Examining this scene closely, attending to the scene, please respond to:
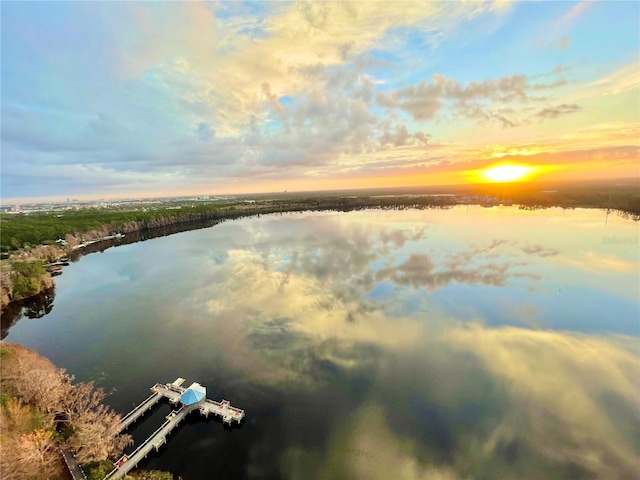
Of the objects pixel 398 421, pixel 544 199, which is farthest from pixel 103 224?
pixel 544 199

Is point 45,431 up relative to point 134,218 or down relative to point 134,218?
down

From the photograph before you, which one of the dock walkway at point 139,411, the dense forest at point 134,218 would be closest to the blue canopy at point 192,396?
the dock walkway at point 139,411

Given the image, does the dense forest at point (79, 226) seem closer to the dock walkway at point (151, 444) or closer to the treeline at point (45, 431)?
the treeline at point (45, 431)

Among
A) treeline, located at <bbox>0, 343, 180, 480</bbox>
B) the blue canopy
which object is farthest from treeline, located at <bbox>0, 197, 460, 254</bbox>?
the blue canopy

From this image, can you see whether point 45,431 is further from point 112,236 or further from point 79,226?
point 112,236

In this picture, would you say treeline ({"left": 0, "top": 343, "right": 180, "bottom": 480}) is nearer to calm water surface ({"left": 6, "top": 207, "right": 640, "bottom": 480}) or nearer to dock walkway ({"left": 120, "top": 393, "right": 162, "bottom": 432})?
dock walkway ({"left": 120, "top": 393, "right": 162, "bottom": 432})

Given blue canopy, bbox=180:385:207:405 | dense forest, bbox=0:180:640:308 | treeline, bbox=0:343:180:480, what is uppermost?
dense forest, bbox=0:180:640:308

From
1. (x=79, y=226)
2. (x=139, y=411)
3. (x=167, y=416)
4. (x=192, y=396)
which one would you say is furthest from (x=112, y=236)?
(x=192, y=396)
